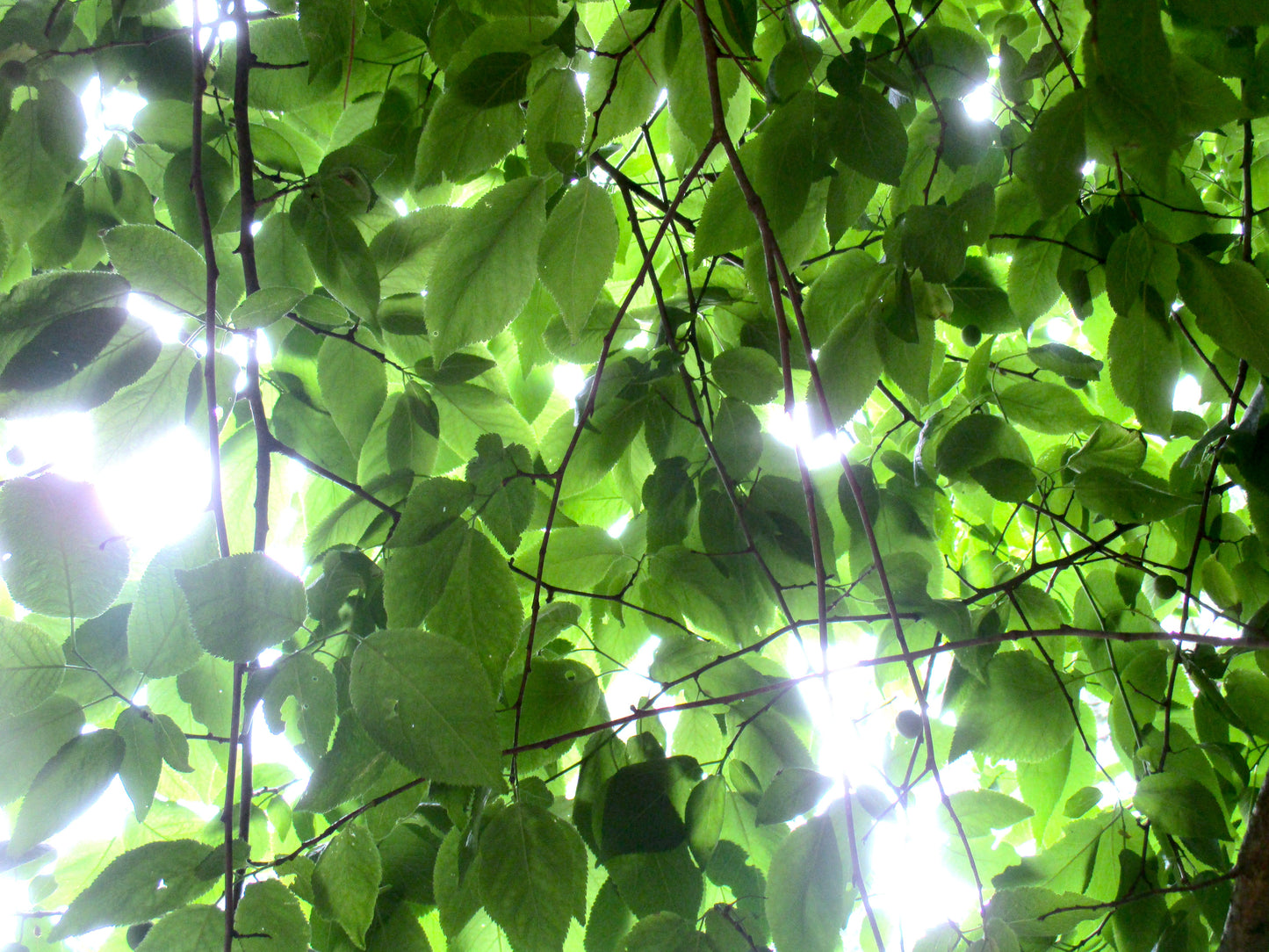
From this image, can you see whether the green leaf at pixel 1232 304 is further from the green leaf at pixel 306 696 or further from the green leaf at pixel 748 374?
the green leaf at pixel 306 696

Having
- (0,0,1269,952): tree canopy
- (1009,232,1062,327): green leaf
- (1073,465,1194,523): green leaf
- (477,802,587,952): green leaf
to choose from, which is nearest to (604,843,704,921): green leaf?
(0,0,1269,952): tree canopy

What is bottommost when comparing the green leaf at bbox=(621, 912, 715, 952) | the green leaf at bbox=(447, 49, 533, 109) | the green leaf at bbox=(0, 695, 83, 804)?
the green leaf at bbox=(621, 912, 715, 952)

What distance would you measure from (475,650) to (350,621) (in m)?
0.19

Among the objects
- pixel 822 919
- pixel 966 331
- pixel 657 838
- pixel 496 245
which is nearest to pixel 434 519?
pixel 496 245

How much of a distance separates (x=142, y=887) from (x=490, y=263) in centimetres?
60

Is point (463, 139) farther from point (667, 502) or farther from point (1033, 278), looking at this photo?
point (1033, 278)

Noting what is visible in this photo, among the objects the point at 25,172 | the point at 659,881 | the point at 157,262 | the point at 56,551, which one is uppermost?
the point at 25,172

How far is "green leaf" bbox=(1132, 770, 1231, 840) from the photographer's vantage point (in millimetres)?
779

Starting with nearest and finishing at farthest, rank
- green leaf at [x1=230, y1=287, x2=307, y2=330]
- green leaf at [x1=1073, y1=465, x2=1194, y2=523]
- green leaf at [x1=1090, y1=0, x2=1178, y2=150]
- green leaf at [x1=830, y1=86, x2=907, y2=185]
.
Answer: green leaf at [x1=1090, y1=0, x2=1178, y2=150]
green leaf at [x1=830, y1=86, x2=907, y2=185]
green leaf at [x1=230, y1=287, x2=307, y2=330]
green leaf at [x1=1073, y1=465, x2=1194, y2=523]

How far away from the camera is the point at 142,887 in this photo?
2.29ft

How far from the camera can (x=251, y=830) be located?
962mm

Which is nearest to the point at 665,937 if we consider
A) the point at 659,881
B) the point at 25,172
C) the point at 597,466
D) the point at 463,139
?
the point at 659,881

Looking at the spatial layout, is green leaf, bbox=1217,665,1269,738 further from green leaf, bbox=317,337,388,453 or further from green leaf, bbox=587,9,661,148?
green leaf, bbox=317,337,388,453

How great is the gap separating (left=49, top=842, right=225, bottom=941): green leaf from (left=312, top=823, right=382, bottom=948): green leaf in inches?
3.3
